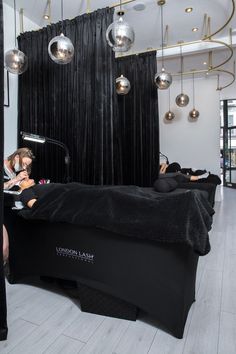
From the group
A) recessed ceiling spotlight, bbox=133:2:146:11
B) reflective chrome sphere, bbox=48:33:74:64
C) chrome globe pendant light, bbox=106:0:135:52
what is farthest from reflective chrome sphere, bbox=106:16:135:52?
recessed ceiling spotlight, bbox=133:2:146:11

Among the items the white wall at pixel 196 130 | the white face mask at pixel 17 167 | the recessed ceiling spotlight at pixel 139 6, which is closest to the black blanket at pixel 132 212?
the white face mask at pixel 17 167

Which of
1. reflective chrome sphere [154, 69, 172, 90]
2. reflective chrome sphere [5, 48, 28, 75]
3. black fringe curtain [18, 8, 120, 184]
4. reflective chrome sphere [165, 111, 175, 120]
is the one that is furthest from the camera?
reflective chrome sphere [165, 111, 175, 120]

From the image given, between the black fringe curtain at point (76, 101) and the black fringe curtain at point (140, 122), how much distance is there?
1.05 metres

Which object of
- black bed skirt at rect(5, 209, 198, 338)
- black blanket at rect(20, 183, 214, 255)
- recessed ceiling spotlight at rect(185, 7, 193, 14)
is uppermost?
recessed ceiling spotlight at rect(185, 7, 193, 14)

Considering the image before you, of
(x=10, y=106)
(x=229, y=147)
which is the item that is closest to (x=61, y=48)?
(x=10, y=106)

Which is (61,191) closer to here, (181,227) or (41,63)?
Result: (181,227)

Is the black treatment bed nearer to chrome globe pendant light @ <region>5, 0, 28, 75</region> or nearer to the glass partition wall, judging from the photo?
chrome globe pendant light @ <region>5, 0, 28, 75</region>

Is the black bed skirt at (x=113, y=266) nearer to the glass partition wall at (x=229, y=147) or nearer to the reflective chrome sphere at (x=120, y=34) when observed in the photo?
the reflective chrome sphere at (x=120, y=34)

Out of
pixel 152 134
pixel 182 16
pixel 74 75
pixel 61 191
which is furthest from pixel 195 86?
pixel 61 191

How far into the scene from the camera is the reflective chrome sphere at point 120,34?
2088 millimetres

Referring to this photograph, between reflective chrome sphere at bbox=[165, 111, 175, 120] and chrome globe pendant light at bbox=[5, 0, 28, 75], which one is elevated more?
reflective chrome sphere at bbox=[165, 111, 175, 120]

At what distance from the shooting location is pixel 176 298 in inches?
56.4

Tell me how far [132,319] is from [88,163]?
79.2 inches

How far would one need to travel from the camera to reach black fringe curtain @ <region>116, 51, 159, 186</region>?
13.6 ft
